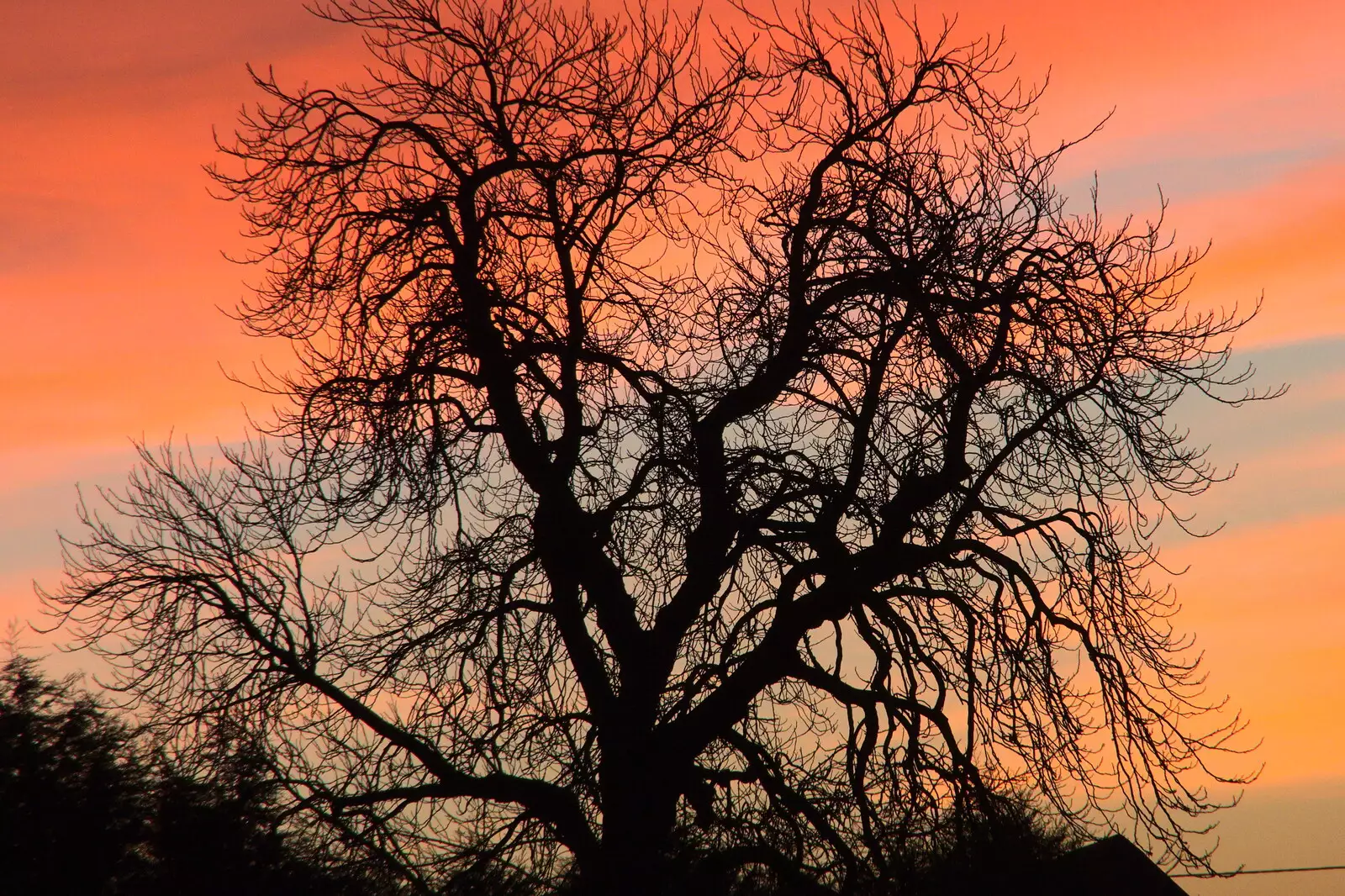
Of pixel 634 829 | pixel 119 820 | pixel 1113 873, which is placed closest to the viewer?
pixel 634 829

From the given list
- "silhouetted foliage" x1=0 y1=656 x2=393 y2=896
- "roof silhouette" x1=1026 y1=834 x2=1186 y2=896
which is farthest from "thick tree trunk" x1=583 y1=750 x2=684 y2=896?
"roof silhouette" x1=1026 y1=834 x2=1186 y2=896

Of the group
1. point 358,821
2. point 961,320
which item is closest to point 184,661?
point 358,821

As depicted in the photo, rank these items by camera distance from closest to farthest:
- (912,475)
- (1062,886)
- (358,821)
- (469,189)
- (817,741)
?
(912,475) → (469,189) → (358,821) → (817,741) → (1062,886)

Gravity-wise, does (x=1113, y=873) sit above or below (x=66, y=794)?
below

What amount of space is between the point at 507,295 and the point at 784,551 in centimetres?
313

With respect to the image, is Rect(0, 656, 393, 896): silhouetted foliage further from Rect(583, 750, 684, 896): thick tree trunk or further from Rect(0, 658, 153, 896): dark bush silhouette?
Rect(583, 750, 684, 896): thick tree trunk

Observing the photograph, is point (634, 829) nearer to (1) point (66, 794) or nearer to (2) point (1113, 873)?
(1) point (66, 794)

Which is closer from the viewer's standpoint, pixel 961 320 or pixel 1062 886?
pixel 961 320

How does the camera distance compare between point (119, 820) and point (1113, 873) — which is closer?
point (119, 820)

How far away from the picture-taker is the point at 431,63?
8500 mm

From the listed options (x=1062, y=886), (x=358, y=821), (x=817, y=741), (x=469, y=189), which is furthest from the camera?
(x=1062, y=886)

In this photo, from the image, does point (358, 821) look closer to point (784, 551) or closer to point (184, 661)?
point (184, 661)

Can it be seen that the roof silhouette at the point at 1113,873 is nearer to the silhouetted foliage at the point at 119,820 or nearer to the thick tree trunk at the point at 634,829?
the thick tree trunk at the point at 634,829

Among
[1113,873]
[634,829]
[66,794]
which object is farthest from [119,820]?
[1113,873]
